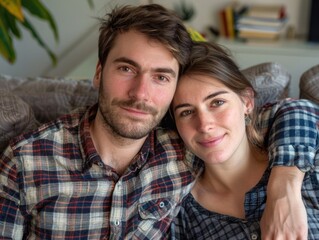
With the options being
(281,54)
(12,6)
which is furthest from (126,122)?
(281,54)

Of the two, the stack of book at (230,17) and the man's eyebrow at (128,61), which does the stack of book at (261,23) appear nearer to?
the stack of book at (230,17)

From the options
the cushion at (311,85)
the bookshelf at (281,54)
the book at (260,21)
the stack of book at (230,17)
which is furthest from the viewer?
the stack of book at (230,17)

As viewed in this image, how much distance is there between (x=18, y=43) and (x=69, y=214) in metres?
2.49

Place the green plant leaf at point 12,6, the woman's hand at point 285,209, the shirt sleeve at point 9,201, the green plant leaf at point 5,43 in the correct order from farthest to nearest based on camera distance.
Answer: the green plant leaf at point 5,43 → the green plant leaf at point 12,6 → the shirt sleeve at point 9,201 → the woman's hand at point 285,209

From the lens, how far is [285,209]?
3.57ft

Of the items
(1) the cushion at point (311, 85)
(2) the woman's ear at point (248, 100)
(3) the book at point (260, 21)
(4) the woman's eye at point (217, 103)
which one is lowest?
(3) the book at point (260, 21)

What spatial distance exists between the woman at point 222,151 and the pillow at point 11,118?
481 mm

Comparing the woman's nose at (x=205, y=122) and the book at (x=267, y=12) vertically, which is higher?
the woman's nose at (x=205, y=122)

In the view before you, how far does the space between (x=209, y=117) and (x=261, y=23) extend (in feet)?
6.05

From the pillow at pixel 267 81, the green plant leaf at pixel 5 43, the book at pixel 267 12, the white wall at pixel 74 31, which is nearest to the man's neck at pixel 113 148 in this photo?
the pillow at pixel 267 81

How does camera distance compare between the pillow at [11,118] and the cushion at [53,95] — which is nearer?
the pillow at [11,118]

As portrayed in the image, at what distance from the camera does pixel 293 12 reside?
2986 millimetres

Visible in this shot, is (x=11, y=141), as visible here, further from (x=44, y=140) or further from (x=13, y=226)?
(x=13, y=226)

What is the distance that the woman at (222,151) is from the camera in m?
1.22
